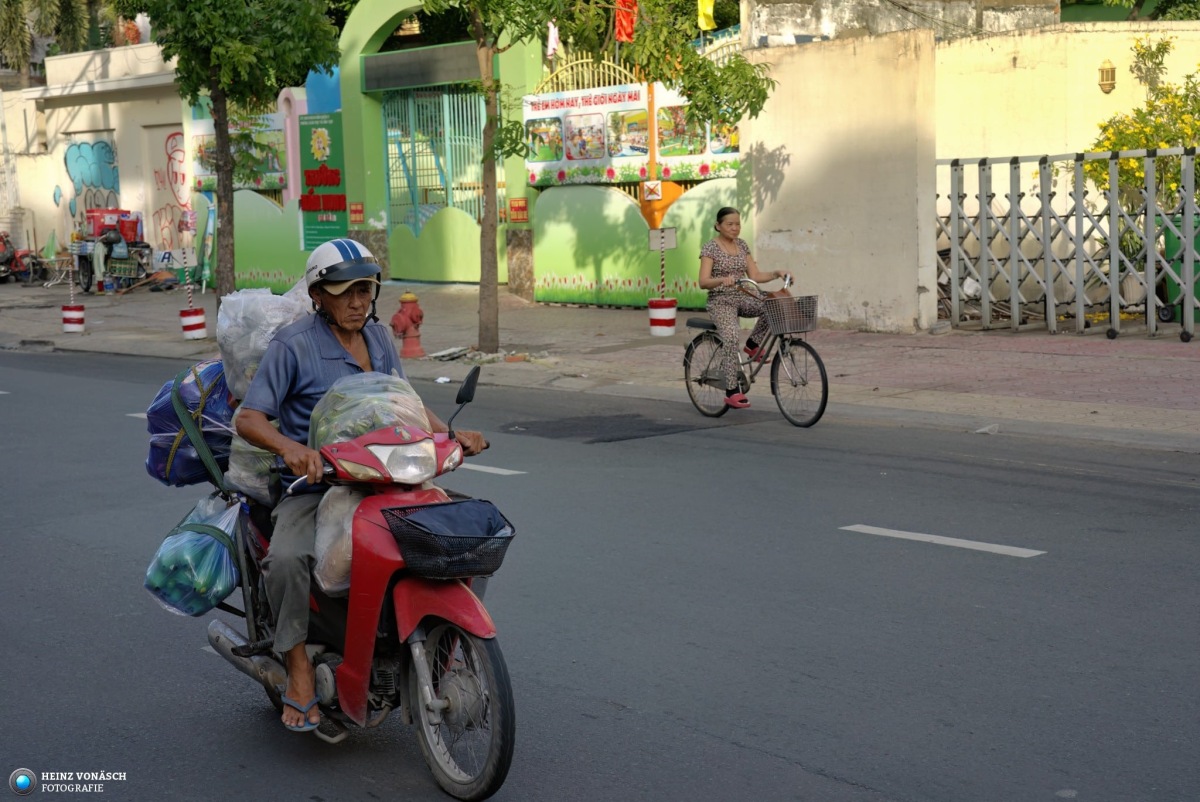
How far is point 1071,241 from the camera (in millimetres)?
17766

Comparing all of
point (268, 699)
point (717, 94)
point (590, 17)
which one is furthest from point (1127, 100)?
point (268, 699)

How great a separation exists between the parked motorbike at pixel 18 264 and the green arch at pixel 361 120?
409 inches

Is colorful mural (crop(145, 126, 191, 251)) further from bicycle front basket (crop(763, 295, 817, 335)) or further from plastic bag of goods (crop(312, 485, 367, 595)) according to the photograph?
plastic bag of goods (crop(312, 485, 367, 595))

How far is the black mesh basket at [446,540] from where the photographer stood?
13.5 ft

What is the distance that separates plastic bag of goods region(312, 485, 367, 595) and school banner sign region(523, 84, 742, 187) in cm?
1581

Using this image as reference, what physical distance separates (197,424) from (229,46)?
14.6m

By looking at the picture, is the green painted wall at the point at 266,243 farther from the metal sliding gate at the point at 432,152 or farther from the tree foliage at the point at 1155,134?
the tree foliage at the point at 1155,134

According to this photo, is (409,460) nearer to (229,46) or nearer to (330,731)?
(330,731)

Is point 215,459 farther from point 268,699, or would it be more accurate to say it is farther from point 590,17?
point 590,17

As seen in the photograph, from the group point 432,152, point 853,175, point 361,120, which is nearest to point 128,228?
point 361,120

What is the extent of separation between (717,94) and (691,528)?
918 cm

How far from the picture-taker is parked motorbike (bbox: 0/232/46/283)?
33.8 m

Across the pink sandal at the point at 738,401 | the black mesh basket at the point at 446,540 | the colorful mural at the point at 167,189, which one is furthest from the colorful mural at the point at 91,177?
the black mesh basket at the point at 446,540

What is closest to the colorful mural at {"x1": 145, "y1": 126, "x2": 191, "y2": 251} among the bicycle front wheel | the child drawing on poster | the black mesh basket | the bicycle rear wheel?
the child drawing on poster
